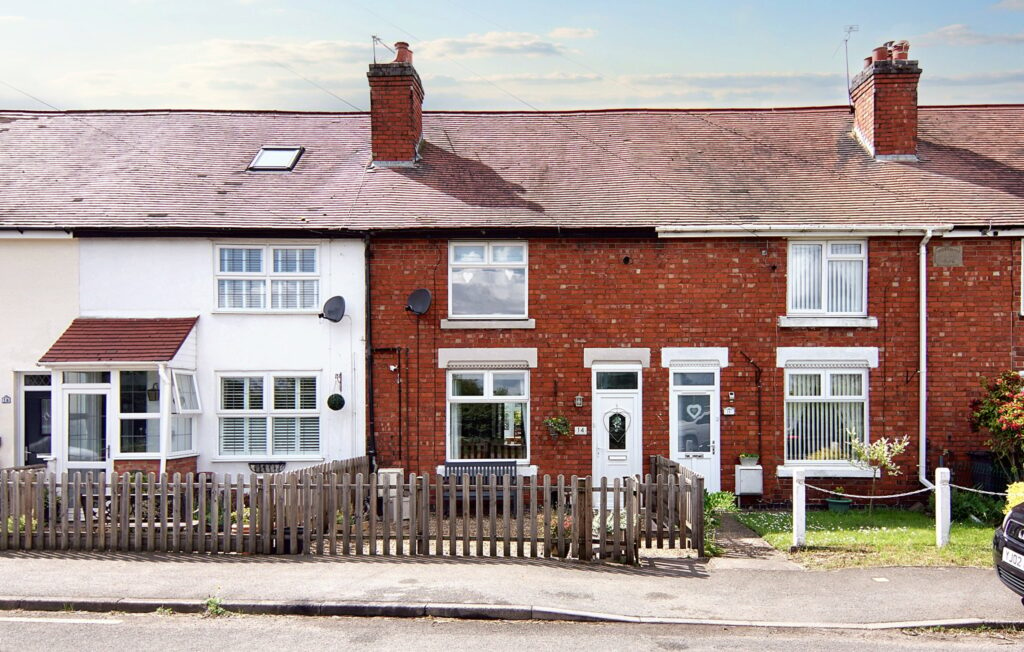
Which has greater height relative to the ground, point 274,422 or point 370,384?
point 370,384

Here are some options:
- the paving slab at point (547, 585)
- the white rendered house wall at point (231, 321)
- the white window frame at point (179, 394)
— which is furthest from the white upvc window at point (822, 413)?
the white window frame at point (179, 394)

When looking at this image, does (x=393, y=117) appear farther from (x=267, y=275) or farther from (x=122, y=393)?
(x=122, y=393)

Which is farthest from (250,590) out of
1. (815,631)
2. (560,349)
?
(560,349)

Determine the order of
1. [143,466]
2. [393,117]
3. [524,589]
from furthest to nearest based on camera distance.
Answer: [393,117], [143,466], [524,589]

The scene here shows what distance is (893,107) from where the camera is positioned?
58.8ft

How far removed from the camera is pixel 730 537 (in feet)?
42.1

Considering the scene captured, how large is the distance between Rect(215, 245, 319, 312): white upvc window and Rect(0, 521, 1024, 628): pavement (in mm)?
5776

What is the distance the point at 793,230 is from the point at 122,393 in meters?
11.3

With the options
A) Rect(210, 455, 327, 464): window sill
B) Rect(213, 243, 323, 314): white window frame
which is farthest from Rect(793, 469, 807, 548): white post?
Rect(213, 243, 323, 314): white window frame

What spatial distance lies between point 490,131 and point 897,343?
903 centimetres

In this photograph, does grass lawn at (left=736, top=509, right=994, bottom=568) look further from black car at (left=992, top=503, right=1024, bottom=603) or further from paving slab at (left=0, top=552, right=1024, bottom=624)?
black car at (left=992, top=503, right=1024, bottom=603)

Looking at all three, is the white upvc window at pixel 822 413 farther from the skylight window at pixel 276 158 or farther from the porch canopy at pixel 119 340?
the porch canopy at pixel 119 340

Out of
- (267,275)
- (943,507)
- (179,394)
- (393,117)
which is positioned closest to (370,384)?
(267,275)

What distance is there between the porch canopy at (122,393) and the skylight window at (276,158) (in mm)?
3721
